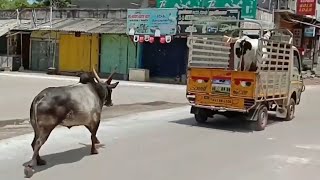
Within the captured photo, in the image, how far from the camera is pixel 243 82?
11.7 metres

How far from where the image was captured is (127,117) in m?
13.2

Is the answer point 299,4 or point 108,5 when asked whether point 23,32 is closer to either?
point 108,5

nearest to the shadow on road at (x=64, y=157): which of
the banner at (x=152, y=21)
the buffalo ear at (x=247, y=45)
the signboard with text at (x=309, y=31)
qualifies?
the buffalo ear at (x=247, y=45)

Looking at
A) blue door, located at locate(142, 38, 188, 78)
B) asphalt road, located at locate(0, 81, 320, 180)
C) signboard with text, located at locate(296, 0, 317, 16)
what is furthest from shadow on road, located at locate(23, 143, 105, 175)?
signboard with text, located at locate(296, 0, 317, 16)

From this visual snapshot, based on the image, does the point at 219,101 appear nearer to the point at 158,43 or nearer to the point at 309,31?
the point at 158,43

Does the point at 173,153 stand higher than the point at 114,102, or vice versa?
the point at 173,153

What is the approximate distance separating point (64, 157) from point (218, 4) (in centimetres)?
2079

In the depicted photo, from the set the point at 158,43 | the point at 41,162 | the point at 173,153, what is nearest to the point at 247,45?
the point at 173,153

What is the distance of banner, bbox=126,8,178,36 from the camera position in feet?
86.8

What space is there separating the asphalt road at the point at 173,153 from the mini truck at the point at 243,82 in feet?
1.73

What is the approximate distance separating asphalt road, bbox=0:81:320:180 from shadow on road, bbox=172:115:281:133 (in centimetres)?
3

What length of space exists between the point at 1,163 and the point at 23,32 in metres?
27.1

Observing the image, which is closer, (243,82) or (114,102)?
(243,82)

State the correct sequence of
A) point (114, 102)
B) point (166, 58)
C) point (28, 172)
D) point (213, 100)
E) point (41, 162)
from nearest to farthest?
point (28, 172) < point (41, 162) < point (213, 100) < point (114, 102) < point (166, 58)
